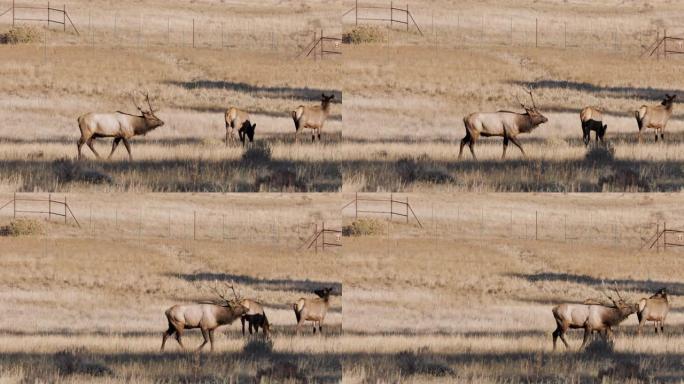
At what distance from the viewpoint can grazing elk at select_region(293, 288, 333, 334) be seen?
2623 cm

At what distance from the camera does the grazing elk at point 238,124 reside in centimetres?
2670

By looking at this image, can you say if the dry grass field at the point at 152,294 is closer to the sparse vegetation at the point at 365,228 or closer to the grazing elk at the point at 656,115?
the sparse vegetation at the point at 365,228

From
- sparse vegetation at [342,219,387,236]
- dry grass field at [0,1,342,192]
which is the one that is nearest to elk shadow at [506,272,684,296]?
sparse vegetation at [342,219,387,236]

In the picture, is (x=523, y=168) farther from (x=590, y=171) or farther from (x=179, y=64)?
(x=179, y=64)

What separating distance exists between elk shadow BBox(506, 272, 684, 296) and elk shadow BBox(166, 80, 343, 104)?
16.2 feet

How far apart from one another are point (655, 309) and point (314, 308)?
5999 millimetres

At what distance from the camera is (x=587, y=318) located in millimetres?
25203

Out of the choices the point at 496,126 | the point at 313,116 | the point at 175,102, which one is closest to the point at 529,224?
the point at 496,126

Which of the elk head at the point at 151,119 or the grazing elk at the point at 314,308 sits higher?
the elk head at the point at 151,119

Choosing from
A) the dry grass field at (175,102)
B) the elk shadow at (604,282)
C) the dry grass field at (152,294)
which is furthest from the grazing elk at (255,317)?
the elk shadow at (604,282)

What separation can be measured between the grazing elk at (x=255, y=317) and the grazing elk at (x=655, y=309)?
646 centimetres

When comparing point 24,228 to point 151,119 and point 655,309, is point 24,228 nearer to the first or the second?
point 151,119

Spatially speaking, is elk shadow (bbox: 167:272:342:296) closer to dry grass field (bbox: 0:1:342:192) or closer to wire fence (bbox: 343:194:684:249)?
wire fence (bbox: 343:194:684:249)

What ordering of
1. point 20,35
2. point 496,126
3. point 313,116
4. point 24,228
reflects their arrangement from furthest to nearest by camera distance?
1. point 20,35
2. point 24,228
3. point 313,116
4. point 496,126
